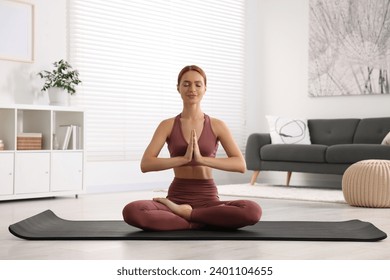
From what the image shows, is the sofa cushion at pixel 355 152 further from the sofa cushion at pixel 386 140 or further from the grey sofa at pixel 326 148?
the sofa cushion at pixel 386 140

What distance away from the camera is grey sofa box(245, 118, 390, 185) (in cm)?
601

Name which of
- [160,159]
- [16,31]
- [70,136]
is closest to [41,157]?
[70,136]

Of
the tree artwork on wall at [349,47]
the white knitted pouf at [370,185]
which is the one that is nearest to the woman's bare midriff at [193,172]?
the white knitted pouf at [370,185]

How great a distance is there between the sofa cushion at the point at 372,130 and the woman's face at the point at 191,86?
3767 mm

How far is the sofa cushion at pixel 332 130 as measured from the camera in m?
6.65

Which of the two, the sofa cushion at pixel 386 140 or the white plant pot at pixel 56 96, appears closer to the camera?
the white plant pot at pixel 56 96

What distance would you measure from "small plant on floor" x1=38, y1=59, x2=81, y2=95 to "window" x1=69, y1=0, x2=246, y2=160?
29 centimetres

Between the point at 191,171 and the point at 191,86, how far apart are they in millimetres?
409

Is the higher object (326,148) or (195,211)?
(326,148)

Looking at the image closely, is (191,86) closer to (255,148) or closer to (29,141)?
(29,141)

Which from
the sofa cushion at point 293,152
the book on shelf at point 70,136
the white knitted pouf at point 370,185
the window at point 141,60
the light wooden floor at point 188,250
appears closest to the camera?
the light wooden floor at point 188,250

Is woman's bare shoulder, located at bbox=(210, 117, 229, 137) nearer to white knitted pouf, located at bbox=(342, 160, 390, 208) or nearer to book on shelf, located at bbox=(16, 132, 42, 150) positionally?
white knitted pouf, located at bbox=(342, 160, 390, 208)

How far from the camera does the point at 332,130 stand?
6.80 meters

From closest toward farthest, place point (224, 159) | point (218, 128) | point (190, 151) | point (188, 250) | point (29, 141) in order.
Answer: point (188, 250)
point (190, 151)
point (224, 159)
point (218, 128)
point (29, 141)
